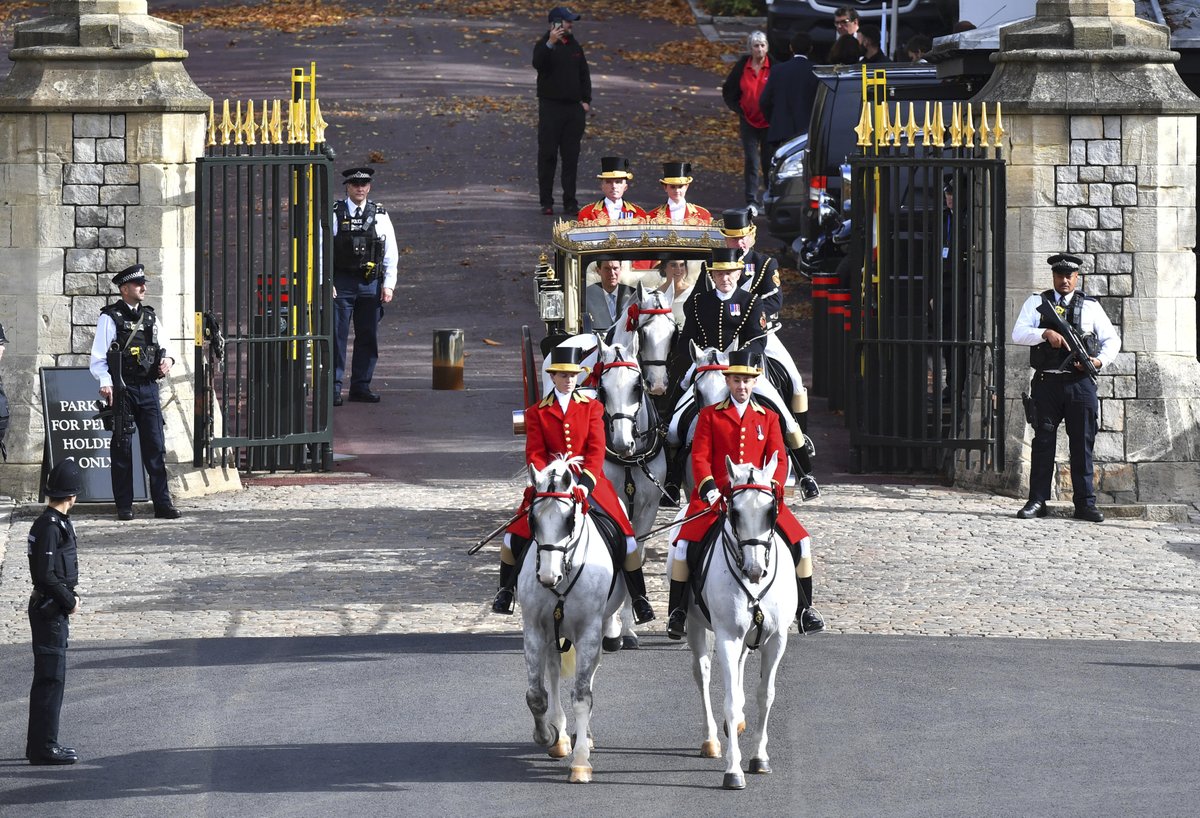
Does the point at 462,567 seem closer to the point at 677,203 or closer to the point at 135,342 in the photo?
the point at 135,342

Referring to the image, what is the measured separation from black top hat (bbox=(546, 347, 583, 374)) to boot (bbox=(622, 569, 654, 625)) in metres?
1.25

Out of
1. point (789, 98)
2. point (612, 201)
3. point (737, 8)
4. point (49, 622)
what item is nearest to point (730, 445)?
point (49, 622)

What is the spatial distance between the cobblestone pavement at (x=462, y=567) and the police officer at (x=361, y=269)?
2.87 metres

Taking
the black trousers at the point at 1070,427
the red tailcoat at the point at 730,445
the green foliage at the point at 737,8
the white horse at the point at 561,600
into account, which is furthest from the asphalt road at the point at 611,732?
the green foliage at the point at 737,8

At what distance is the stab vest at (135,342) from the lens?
16234mm

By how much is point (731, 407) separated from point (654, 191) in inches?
718

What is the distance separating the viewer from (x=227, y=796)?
9.55m

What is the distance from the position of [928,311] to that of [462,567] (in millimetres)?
5735

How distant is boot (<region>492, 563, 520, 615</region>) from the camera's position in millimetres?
10766

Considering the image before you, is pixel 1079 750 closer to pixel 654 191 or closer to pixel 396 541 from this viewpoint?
pixel 396 541

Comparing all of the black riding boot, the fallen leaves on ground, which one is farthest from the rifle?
the fallen leaves on ground

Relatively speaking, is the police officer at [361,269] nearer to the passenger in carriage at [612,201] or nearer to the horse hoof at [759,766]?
the passenger in carriage at [612,201]

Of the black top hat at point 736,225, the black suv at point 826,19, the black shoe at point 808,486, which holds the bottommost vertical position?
the black shoe at point 808,486

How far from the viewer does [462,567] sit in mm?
14789
